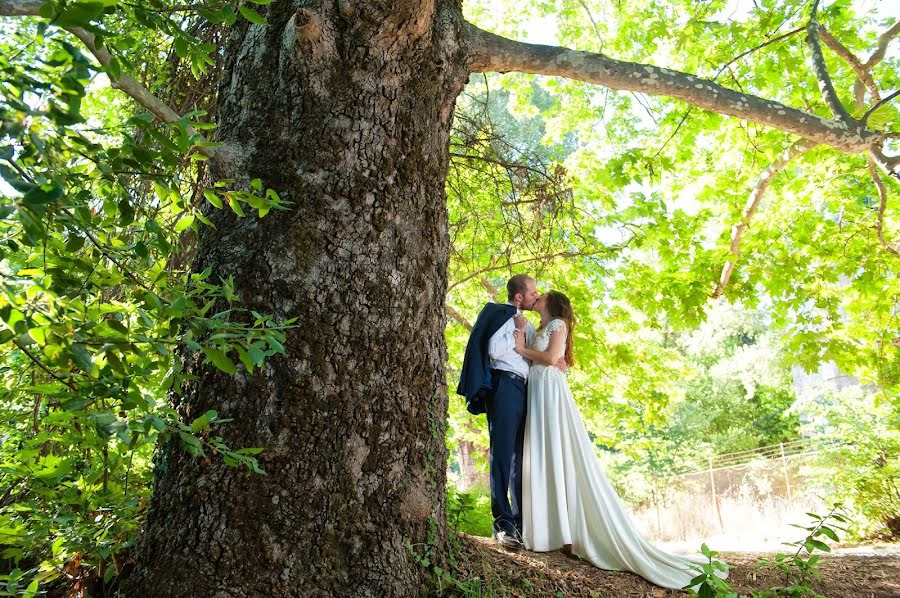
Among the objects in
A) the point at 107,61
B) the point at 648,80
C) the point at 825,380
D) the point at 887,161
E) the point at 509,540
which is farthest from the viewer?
the point at 825,380

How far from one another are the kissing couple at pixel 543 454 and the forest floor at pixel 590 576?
180 millimetres

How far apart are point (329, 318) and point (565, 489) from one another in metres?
2.57

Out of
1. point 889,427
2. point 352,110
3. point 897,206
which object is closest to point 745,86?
point 897,206

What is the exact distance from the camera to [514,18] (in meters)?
11.0

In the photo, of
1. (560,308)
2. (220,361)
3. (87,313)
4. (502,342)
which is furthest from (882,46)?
(87,313)

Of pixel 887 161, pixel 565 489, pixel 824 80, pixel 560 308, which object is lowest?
pixel 565 489

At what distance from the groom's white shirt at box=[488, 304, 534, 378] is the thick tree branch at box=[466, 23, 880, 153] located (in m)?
1.85

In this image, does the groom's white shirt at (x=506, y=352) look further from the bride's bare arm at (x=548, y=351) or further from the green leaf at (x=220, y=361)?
the green leaf at (x=220, y=361)

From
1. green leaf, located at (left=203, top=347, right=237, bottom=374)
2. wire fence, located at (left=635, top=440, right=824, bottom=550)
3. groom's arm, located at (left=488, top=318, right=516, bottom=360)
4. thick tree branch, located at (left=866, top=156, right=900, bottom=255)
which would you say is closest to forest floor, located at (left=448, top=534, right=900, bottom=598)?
groom's arm, located at (left=488, top=318, right=516, bottom=360)

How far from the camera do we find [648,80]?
4586mm

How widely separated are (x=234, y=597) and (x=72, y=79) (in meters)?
1.98

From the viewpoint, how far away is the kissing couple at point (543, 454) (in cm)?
441

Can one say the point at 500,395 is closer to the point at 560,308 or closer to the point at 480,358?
the point at 480,358

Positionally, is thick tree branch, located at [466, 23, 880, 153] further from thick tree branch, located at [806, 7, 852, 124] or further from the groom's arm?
the groom's arm
